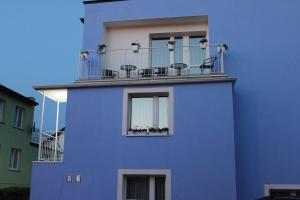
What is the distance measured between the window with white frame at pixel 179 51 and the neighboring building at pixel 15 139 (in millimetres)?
11970

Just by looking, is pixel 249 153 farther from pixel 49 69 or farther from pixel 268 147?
pixel 49 69

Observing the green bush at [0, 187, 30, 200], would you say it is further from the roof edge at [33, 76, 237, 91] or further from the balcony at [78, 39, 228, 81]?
the balcony at [78, 39, 228, 81]

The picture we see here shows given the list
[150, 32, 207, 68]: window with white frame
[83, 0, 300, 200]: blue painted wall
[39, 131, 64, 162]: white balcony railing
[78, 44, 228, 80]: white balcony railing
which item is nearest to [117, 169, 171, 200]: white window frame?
[83, 0, 300, 200]: blue painted wall

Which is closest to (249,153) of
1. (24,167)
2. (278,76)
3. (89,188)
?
(278,76)

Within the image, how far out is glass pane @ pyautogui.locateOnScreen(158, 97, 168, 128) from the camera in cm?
1386

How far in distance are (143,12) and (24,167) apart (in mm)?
15289

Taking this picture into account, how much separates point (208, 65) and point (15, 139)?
15697 millimetres

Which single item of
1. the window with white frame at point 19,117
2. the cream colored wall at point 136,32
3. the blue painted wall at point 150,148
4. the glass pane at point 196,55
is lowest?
the blue painted wall at point 150,148

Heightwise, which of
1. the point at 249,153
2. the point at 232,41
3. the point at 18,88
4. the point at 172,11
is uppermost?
the point at 18,88

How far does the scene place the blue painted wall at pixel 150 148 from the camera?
502 inches

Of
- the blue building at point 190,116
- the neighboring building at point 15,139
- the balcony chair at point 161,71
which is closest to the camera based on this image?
the blue building at point 190,116

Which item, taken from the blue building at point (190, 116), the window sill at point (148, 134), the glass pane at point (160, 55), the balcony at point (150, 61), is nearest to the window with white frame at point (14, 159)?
the blue building at point (190, 116)

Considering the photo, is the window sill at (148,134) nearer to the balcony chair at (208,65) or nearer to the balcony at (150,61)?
the balcony at (150,61)

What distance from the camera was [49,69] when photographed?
376 ft
